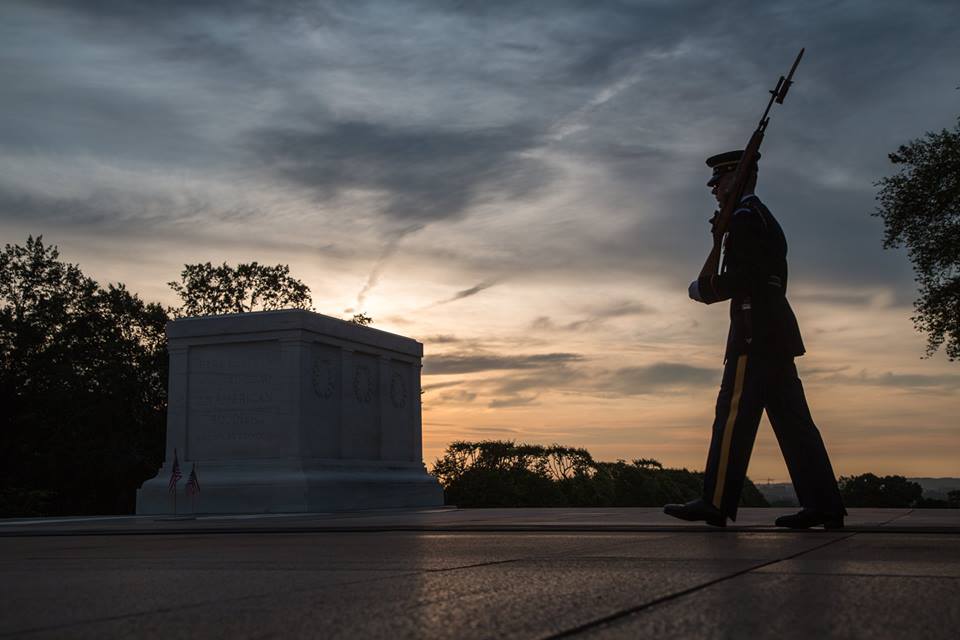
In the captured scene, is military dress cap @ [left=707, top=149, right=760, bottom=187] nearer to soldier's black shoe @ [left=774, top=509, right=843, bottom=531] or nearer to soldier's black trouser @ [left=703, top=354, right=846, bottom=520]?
soldier's black trouser @ [left=703, top=354, right=846, bottom=520]

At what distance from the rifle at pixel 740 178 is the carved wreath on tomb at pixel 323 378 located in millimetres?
15809

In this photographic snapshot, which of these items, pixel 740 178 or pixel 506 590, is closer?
pixel 506 590

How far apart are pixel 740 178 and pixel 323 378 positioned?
1624 cm

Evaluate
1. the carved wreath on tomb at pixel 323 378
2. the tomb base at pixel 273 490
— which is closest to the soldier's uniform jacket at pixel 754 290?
the tomb base at pixel 273 490

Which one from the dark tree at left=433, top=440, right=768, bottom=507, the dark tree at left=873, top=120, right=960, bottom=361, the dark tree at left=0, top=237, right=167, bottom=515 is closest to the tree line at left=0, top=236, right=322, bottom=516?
the dark tree at left=0, top=237, right=167, bottom=515

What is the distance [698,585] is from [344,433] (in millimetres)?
19931

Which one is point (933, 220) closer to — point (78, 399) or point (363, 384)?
point (363, 384)

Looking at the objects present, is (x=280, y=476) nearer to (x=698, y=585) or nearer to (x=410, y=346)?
(x=410, y=346)

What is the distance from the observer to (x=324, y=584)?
3389mm

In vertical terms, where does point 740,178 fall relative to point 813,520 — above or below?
above

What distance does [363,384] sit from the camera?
23.7m

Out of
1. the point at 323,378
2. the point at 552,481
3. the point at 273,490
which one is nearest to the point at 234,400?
the point at 323,378

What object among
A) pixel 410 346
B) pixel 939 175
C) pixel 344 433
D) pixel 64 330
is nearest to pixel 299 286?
pixel 64 330

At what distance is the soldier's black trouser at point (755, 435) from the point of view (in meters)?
6.47
